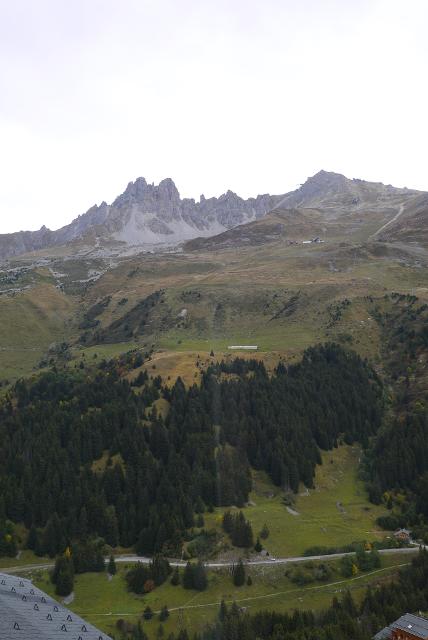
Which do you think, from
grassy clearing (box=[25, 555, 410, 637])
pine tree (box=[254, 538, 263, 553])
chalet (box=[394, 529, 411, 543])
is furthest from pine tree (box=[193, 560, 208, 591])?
chalet (box=[394, 529, 411, 543])

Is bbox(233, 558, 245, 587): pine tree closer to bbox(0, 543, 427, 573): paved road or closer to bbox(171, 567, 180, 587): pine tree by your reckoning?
bbox(0, 543, 427, 573): paved road

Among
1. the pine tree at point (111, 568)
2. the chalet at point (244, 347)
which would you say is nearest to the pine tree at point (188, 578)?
the pine tree at point (111, 568)

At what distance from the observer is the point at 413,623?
52.5 metres

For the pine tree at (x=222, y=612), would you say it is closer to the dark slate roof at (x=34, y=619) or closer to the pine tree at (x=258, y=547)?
the dark slate roof at (x=34, y=619)

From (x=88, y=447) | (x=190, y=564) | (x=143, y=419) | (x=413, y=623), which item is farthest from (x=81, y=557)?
(x=413, y=623)

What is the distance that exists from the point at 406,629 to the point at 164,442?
5408cm

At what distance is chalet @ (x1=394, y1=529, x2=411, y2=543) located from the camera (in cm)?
7575

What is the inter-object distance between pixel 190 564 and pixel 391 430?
171 ft

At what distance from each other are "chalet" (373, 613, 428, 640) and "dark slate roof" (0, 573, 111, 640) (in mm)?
27915

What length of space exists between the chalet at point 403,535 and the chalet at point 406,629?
883 inches

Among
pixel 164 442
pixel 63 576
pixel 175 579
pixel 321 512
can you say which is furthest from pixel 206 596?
pixel 164 442

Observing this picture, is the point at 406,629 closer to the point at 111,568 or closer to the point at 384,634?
the point at 384,634

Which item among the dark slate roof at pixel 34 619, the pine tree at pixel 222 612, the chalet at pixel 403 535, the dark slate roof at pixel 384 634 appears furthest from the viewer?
the chalet at pixel 403 535

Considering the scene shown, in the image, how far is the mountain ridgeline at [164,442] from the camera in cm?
8294
